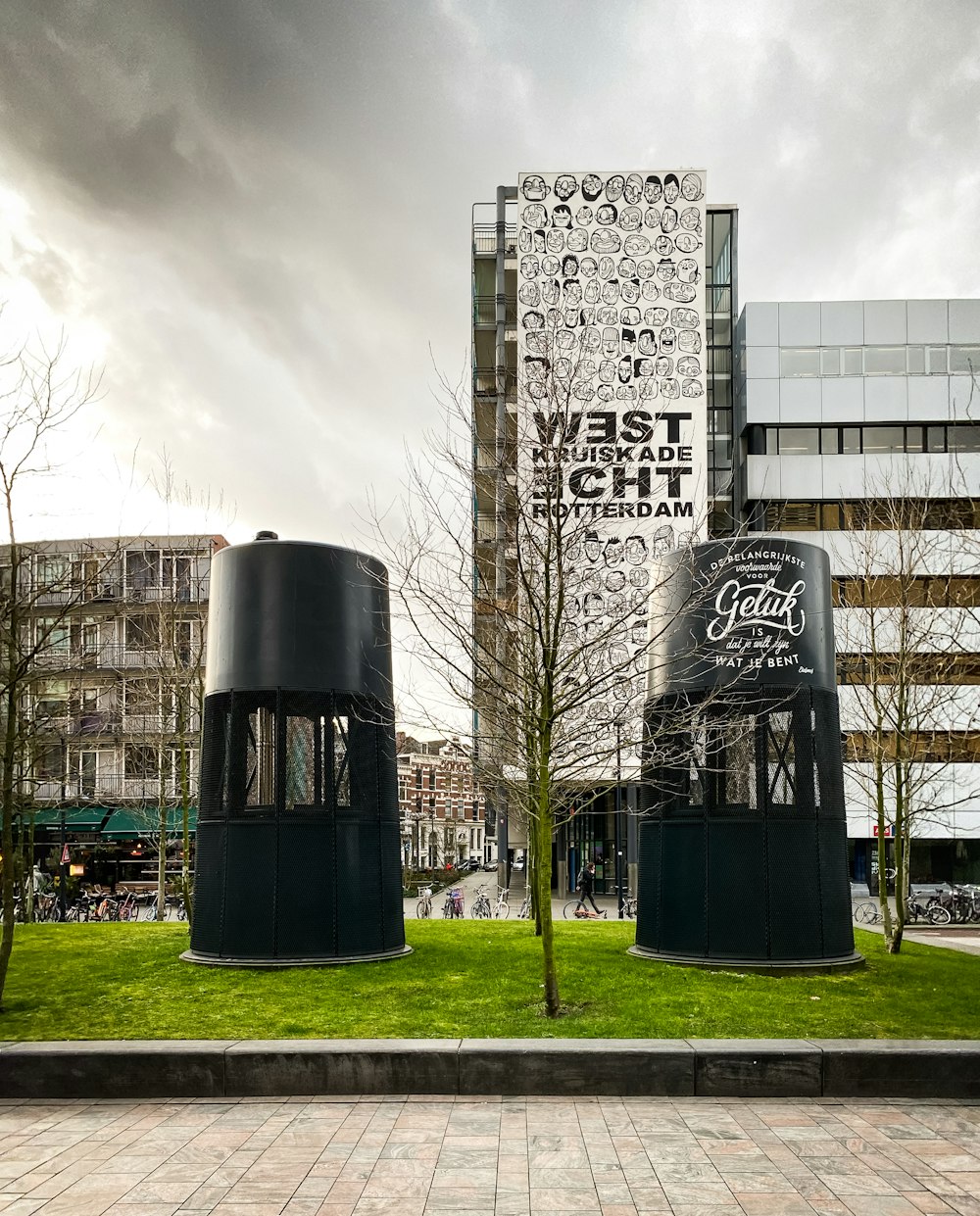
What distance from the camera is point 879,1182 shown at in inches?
260

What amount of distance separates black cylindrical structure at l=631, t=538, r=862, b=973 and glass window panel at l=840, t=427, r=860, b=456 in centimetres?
3273

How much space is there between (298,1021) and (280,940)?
3377mm

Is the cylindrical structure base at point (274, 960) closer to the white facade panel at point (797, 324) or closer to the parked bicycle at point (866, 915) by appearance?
the parked bicycle at point (866, 915)

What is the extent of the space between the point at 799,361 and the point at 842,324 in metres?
2.32

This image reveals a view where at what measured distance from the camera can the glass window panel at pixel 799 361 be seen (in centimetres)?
4600

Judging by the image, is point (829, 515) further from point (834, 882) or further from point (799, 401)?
point (834, 882)

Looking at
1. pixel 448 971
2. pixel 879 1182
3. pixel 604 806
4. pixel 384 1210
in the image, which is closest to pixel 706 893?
pixel 448 971

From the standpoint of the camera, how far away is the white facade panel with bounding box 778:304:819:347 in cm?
4609

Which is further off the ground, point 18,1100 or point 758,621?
point 758,621

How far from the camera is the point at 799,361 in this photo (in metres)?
46.1

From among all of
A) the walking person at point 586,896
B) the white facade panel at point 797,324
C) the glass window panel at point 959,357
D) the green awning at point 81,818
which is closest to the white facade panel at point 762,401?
the white facade panel at point 797,324

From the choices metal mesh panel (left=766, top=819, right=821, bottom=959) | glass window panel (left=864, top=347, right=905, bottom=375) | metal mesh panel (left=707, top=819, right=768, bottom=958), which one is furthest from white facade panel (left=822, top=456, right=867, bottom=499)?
metal mesh panel (left=707, top=819, right=768, bottom=958)

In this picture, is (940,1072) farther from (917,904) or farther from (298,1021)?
(917,904)

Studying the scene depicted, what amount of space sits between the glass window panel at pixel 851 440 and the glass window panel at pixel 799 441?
109 centimetres
